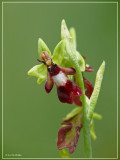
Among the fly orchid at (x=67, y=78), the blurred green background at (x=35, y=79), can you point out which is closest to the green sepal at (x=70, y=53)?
the fly orchid at (x=67, y=78)

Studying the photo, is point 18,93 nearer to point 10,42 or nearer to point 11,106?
point 11,106

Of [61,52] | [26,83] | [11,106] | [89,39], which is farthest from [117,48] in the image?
[61,52]

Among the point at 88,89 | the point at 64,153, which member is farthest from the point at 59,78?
the point at 64,153

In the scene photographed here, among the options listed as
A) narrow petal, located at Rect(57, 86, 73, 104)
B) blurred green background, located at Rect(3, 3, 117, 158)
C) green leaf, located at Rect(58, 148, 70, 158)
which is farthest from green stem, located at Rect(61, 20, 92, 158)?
blurred green background, located at Rect(3, 3, 117, 158)

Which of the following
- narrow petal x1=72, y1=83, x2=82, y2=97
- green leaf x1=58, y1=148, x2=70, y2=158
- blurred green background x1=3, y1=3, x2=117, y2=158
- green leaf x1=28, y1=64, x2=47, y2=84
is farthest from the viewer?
blurred green background x1=3, y1=3, x2=117, y2=158

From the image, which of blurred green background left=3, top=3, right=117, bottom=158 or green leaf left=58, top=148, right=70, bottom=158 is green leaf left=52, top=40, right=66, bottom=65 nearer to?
green leaf left=58, top=148, right=70, bottom=158

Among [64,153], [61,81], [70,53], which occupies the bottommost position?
[64,153]

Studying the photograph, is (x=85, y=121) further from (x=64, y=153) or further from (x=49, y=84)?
(x=64, y=153)

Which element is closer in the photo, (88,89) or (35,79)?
(88,89)
